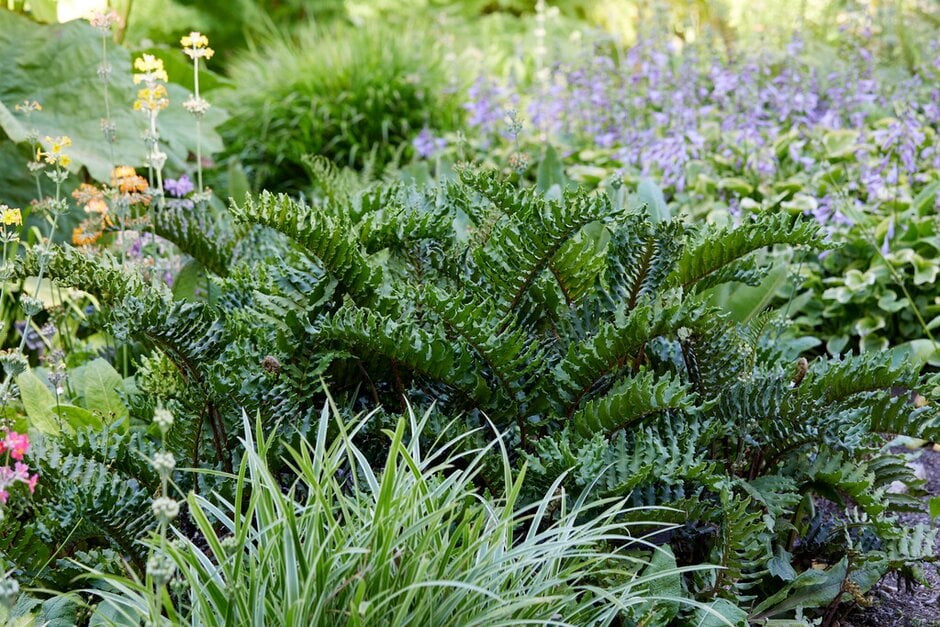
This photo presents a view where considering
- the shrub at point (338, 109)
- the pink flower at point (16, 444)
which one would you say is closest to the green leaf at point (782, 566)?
the pink flower at point (16, 444)

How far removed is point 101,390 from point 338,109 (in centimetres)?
325

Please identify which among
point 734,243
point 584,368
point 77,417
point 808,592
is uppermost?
point 734,243

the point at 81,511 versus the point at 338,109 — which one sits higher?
the point at 81,511

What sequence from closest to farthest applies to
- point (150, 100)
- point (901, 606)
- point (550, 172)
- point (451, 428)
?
point (451, 428)
point (901, 606)
point (150, 100)
point (550, 172)

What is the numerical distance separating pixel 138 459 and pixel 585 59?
3.44 m

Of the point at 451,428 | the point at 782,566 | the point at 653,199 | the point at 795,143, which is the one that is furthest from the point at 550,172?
the point at 782,566

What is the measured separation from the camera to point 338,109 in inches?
207

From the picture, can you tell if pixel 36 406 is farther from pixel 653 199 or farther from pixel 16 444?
pixel 653 199

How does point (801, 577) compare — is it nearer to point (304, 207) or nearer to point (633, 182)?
point (304, 207)

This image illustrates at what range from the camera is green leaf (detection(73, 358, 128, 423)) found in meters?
2.26

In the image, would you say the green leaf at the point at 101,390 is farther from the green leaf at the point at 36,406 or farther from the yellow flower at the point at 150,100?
the yellow flower at the point at 150,100

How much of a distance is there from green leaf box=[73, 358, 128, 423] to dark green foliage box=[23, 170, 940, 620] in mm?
255

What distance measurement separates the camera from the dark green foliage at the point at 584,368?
178cm

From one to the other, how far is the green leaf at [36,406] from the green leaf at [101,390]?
0.29 feet
